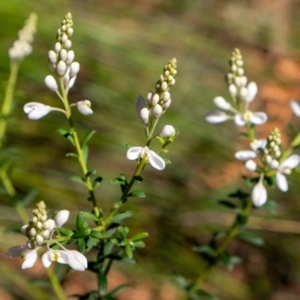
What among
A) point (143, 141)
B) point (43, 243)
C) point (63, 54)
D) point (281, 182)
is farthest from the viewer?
point (143, 141)

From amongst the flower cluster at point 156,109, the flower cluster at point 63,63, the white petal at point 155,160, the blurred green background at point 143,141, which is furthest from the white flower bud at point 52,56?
the blurred green background at point 143,141

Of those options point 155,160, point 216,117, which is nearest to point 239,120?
point 216,117

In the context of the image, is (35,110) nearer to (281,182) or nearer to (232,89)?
(232,89)

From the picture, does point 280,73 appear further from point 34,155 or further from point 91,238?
point 91,238

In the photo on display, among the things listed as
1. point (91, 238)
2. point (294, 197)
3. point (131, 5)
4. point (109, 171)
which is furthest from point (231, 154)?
point (91, 238)

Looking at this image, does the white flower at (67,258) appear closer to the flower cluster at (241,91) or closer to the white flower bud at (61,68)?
the white flower bud at (61,68)

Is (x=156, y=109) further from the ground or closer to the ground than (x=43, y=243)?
further from the ground

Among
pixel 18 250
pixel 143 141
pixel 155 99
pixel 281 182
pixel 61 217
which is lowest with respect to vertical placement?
pixel 143 141
